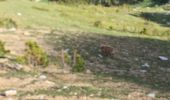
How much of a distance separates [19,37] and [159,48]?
431 cm

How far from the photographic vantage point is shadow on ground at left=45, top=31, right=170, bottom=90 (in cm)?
1221

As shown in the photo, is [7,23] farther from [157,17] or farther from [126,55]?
[157,17]

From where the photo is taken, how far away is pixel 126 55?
15016 millimetres

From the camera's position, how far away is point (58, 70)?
11977 millimetres

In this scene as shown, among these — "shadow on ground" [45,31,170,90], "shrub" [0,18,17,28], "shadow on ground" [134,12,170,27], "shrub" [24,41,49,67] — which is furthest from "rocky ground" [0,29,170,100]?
"shadow on ground" [134,12,170,27]

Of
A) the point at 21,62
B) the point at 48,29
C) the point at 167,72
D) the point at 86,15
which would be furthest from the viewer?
the point at 86,15

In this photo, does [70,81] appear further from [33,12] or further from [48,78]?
[33,12]

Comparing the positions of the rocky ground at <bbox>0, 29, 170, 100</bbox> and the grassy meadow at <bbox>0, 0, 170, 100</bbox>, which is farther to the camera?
the grassy meadow at <bbox>0, 0, 170, 100</bbox>

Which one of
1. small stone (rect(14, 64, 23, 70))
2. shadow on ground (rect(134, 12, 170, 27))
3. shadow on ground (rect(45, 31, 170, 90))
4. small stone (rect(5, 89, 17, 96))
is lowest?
shadow on ground (rect(134, 12, 170, 27))

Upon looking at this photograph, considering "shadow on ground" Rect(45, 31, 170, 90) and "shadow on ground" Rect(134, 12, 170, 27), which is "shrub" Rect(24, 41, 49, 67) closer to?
"shadow on ground" Rect(45, 31, 170, 90)

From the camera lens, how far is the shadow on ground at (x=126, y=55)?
12211 mm

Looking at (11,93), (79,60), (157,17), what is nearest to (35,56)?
(79,60)

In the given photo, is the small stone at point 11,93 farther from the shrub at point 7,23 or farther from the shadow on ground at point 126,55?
the shrub at point 7,23

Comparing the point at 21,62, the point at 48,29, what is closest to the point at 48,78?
the point at 21,62
